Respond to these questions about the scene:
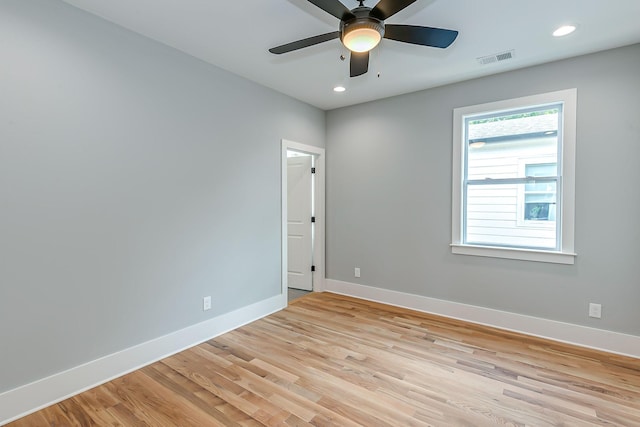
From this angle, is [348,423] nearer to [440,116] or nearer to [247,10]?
[247,10]

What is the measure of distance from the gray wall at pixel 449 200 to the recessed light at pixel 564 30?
23.5 inches

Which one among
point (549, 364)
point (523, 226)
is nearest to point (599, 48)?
point (523, 226)

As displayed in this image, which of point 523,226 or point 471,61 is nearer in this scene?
point 471,61

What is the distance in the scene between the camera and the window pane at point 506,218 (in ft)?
10.3

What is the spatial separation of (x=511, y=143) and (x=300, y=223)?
9.62 feet

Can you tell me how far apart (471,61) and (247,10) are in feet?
7.07

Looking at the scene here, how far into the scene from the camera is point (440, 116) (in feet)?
12.0

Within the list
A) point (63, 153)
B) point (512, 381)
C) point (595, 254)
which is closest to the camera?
point (63, 153)

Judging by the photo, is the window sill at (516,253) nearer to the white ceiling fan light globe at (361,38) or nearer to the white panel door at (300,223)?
the white panel door at (300,223)

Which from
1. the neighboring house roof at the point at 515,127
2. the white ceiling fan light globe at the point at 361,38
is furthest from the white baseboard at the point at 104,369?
the neighboring house roof at the point at 515,127

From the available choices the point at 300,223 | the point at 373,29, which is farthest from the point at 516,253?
the point at 300,223

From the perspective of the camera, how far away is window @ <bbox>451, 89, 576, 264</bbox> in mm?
2979

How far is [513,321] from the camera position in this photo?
10.6 feet

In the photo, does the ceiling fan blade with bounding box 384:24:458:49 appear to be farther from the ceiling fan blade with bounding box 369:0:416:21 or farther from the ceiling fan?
the ceiling fan blade with bounding box 369:0:416:21
